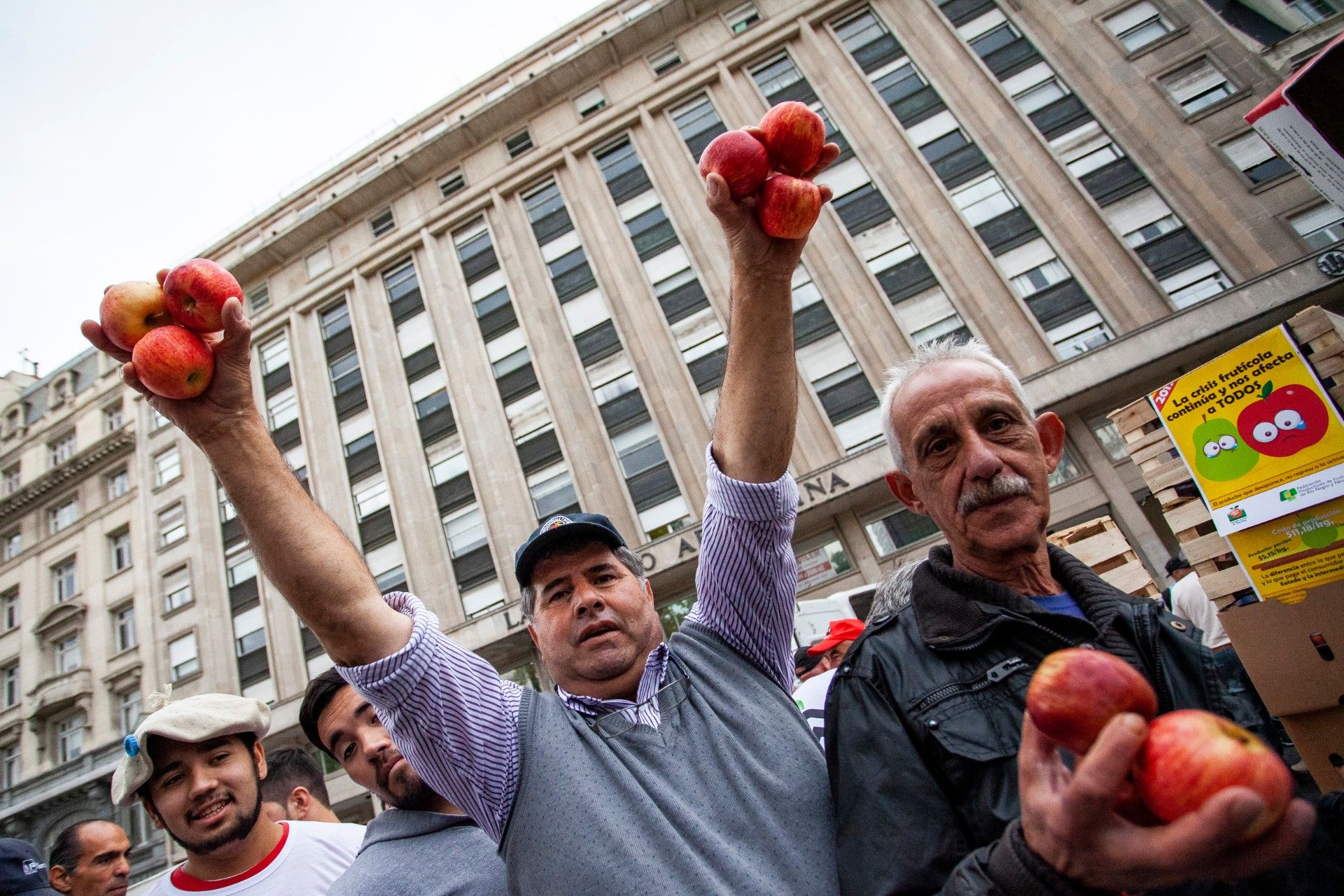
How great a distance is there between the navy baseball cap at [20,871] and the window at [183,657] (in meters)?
23.3

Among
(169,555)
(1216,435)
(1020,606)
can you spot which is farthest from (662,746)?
(169,555)

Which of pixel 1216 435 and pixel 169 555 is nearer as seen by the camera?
pixel 1216 435

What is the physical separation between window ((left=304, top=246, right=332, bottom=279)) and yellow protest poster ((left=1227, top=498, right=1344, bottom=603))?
2920cm

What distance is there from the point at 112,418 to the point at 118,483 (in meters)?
3.38

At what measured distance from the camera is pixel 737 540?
1828 millimetres

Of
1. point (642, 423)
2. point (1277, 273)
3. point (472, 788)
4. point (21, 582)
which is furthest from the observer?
point (21, 582)

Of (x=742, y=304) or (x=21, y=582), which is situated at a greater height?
(x=21, y=582)

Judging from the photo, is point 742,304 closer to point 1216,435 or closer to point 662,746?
point 662,746

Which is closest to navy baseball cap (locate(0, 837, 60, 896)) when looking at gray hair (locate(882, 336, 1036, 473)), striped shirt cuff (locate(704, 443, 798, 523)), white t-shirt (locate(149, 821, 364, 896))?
white t-shirt (locate(149, 821, 364, 896))

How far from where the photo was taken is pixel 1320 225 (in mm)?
15625

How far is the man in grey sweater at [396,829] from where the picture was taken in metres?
2.08

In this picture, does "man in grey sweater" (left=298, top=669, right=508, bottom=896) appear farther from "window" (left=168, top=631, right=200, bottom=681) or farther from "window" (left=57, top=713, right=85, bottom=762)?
"window" (left=57, top=713, right=85, bottom=762)

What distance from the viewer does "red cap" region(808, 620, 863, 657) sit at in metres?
4.84

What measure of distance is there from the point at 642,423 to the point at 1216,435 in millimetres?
→ 16052
